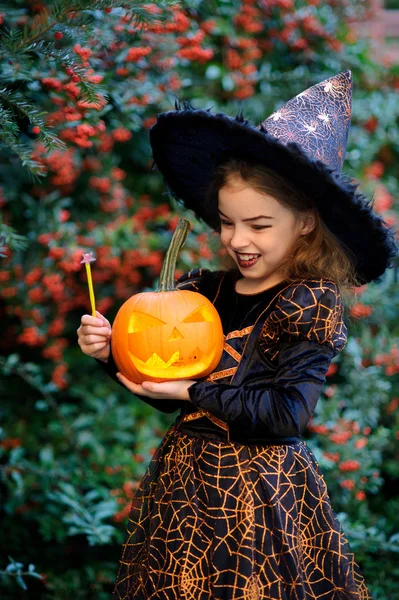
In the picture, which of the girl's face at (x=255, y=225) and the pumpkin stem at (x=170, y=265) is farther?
the pumpkin stem at (x=170, y=265)

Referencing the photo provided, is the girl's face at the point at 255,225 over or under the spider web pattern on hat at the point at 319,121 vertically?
under

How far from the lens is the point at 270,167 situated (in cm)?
185

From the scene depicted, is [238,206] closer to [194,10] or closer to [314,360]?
[314,360]

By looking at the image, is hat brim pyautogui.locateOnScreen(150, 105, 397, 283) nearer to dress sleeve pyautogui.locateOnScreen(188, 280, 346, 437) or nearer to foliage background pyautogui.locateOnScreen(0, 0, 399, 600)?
dress sleeve pyautogui.locateOnScreen(188, 280, 346, 437)

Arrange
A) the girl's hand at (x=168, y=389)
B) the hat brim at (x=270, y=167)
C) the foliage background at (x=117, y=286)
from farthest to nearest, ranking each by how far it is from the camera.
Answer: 1. the foliage background at (x=117, y=286)
2. the girl's hand at (x=168, y=389)
3. the hat brim at (x=270, y=167)

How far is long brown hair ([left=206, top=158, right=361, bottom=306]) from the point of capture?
186 centimetres

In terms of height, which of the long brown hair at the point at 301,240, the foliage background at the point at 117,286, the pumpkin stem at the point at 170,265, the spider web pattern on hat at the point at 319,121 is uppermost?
the spider web pattern on hat at the point at 319,121

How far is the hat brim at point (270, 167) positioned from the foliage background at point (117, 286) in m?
0.31

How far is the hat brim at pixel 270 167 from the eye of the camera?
66.9 inches

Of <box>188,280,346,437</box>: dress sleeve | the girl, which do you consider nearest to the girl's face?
the girl

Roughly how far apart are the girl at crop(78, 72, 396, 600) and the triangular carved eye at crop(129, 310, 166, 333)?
0.48ft

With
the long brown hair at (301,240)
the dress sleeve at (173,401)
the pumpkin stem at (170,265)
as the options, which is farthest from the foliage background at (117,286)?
the long brown hair at (301,240)

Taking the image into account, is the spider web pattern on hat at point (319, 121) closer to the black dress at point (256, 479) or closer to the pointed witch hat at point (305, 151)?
the pointed witch hat at point (305, 151)

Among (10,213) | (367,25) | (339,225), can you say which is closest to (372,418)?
(339,225)
